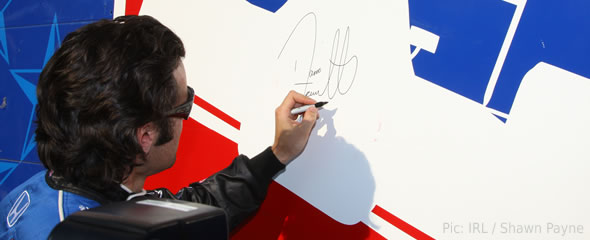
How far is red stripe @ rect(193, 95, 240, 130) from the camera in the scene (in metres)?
1.09

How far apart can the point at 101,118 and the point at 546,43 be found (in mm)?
686

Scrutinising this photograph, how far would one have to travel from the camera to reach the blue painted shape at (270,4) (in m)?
1.03

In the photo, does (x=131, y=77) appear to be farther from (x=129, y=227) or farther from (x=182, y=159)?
(x=182, y=159)

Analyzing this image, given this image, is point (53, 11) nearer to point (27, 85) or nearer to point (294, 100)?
point (27, 85)

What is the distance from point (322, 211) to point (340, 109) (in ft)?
0.67

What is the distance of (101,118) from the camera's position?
77 centimetres

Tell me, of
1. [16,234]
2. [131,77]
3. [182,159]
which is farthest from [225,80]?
[16,234]

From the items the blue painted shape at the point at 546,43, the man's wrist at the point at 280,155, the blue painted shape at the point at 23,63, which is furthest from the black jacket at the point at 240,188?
the blue painted shape at the point at 23,63

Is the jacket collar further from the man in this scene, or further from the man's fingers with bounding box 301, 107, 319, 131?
the man's fingers with bounding box 301, 107, 319, 131

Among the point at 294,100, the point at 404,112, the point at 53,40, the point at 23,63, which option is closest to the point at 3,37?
the point at 23,63

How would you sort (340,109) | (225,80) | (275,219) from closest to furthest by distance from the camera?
(340,109) < (275,219) < (225,80)

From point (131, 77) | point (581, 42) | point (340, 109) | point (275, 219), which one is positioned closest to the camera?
point (581, 42)

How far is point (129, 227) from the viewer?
0.45 meters
